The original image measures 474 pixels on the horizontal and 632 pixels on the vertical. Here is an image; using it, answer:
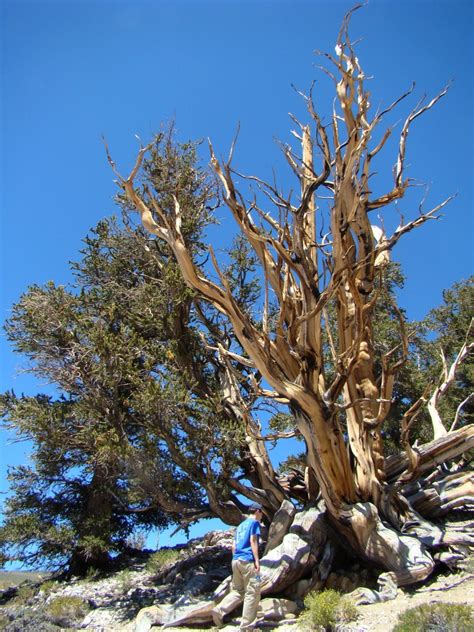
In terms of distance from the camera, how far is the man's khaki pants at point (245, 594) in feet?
16.1

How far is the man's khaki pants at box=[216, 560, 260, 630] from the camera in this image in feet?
16.1

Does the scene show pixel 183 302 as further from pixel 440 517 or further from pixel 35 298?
pixel 440 517

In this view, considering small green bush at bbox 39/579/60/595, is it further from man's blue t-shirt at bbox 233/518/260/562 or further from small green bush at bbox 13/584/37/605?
man's blue t-shirt at bbox 233/518/260/562

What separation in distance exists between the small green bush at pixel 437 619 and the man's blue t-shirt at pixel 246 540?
144cm

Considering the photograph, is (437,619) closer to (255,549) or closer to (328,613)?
(328,613)

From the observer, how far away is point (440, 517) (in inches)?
272

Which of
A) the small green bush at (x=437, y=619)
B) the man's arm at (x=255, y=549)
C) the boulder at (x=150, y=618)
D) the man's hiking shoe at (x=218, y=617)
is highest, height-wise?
the man's arm at (x=255, y=549)

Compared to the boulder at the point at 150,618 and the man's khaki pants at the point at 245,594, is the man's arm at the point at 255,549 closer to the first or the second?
the man's khaki pants at the point at 245,594

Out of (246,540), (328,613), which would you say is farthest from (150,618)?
(328,613)

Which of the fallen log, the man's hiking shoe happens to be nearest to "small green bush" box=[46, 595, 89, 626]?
the man's hiking shoe

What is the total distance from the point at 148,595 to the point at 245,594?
8.89 ft

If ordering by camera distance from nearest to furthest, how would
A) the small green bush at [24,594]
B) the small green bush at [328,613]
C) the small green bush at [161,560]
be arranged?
the small green bush at [328,613], the small green bush at [24,594], the small green bush at [161,560]

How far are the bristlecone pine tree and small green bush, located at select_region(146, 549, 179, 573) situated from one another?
288 cm

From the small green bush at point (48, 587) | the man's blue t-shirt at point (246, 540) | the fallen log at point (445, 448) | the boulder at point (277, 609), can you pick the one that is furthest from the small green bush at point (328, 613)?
the small green bush at point (48, 587)
